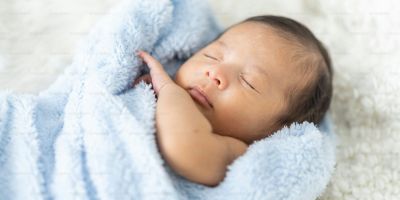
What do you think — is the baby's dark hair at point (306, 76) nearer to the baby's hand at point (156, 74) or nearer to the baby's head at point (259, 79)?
the baby's head at point (259, 79)

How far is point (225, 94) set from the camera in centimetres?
78

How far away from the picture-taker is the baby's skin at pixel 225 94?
0.71 m

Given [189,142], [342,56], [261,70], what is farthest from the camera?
[342,56]

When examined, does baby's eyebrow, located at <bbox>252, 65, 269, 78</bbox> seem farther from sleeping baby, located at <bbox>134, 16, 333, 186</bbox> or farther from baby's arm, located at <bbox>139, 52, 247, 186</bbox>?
baby's arm, located at <bbox>139, 52, 247, 186</bbox>

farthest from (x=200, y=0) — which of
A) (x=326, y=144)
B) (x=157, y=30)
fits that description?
(x=326, y=144)

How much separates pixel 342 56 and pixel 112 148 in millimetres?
467

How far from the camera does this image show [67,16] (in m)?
0.99

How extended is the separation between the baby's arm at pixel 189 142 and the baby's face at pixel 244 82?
0.12ft

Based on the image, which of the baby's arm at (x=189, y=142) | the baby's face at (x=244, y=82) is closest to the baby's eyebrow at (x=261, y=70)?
the baby's face at (x=244, y=82)

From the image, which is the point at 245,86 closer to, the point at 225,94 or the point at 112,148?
the point at 225,94

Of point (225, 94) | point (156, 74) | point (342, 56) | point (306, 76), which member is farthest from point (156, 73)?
point (342, 56)

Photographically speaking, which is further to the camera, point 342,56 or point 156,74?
point 342,56

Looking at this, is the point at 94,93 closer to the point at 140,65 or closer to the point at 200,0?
the point at 140,65

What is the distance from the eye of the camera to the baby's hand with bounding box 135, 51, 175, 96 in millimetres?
787
